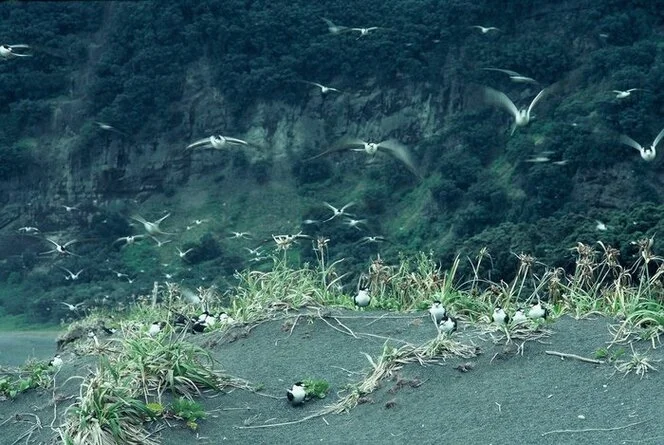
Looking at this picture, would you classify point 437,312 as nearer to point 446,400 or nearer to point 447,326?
point 447,326

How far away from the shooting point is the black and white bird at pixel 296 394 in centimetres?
859

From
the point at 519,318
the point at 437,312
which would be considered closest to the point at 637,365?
the point at 519,318

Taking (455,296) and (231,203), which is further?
(231,203)

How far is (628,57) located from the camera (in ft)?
132

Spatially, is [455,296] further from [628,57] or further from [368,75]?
[368,75]

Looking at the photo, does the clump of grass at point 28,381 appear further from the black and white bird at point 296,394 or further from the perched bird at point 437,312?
the perched bird at point 437,312

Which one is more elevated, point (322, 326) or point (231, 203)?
point (322, 326)

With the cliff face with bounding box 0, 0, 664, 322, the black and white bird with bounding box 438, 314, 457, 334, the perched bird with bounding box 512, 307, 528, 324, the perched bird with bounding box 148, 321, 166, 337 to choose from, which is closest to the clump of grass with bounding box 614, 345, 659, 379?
the perched bird with bounding box 512, 307, 528, 324

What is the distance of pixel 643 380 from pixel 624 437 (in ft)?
2.62

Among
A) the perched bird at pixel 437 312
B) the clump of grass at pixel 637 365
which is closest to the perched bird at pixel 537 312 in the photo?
the perched bird at pixel 437 312

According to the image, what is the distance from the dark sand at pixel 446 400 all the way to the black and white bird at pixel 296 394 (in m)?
0.05

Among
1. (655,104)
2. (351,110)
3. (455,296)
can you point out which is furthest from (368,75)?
(455,296)

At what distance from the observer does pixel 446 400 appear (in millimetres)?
8156

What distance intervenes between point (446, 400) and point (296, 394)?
1.11 metres
